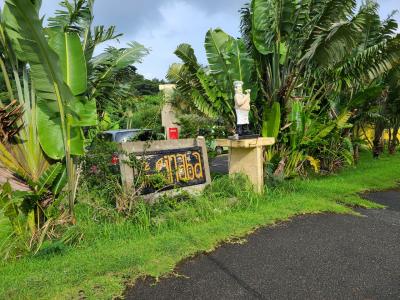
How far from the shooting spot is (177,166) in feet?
21.4

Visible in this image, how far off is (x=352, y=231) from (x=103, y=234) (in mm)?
3512

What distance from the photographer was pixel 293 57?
27.8 ft

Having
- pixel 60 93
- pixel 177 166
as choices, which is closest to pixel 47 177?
pixel 60 93

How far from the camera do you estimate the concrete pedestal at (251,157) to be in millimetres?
7115

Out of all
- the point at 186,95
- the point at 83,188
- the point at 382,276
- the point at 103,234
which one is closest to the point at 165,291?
the point at 103,234

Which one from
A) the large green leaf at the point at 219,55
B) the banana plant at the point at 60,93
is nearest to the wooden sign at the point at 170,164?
the banana plant at the point at 60,93

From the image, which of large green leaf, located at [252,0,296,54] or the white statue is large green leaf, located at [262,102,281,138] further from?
large green leaf, located at [252,0,296,54]

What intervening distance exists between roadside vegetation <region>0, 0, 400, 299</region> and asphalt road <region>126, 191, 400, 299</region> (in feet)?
1.02

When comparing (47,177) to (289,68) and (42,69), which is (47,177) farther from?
(289,68)

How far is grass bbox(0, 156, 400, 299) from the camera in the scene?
360 centimetres

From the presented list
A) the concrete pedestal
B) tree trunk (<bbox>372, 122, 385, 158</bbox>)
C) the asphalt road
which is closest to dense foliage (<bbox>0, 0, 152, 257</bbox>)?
the asphalt road

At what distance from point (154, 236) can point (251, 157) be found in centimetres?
307

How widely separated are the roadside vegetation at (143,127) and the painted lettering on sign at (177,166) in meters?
0.34

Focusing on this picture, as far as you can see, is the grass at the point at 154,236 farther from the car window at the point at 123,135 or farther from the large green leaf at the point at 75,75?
the car window at the point at 123,135
